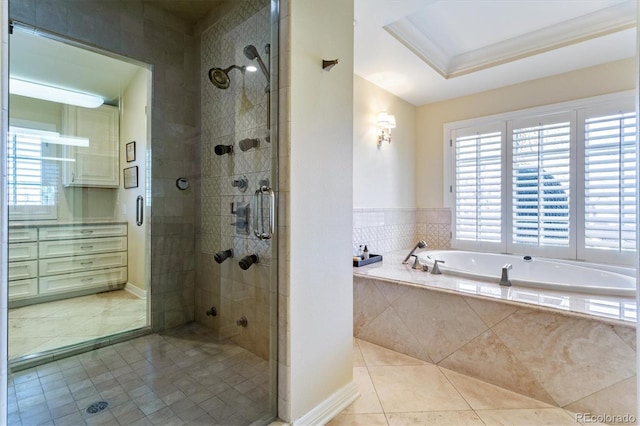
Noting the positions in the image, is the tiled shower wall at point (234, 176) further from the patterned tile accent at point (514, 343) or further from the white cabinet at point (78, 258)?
the patterned tile accent at point (514, 343)

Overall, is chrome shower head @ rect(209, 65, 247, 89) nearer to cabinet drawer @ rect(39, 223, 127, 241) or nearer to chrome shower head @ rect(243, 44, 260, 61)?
chrome shower head @ rect(243, 44, 260, 61)

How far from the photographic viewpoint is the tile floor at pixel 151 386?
140cm

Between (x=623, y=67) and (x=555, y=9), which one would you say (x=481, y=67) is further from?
(x=623, y=67)

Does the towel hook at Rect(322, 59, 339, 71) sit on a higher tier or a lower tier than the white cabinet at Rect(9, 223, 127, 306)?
higher

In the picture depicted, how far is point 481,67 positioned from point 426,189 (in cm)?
150

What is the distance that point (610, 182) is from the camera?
8.68ft

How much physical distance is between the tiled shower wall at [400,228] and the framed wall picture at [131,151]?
6.60 feet

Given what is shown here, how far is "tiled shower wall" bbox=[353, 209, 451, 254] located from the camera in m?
3.14

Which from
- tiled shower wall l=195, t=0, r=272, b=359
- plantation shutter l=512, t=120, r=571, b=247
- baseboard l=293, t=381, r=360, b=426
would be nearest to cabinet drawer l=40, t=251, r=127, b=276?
tiled shower wall l=195, t=0, r=272, b=359

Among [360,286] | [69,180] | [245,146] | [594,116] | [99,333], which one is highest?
[594,116]

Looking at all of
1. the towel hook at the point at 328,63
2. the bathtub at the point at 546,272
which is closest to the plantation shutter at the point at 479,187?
the bathtub at the point at 546,272

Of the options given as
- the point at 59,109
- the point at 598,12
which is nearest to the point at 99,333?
the point at 59,109

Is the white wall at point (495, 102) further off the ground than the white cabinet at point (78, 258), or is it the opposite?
the white wall at point (495, 102)

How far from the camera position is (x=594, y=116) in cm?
274
